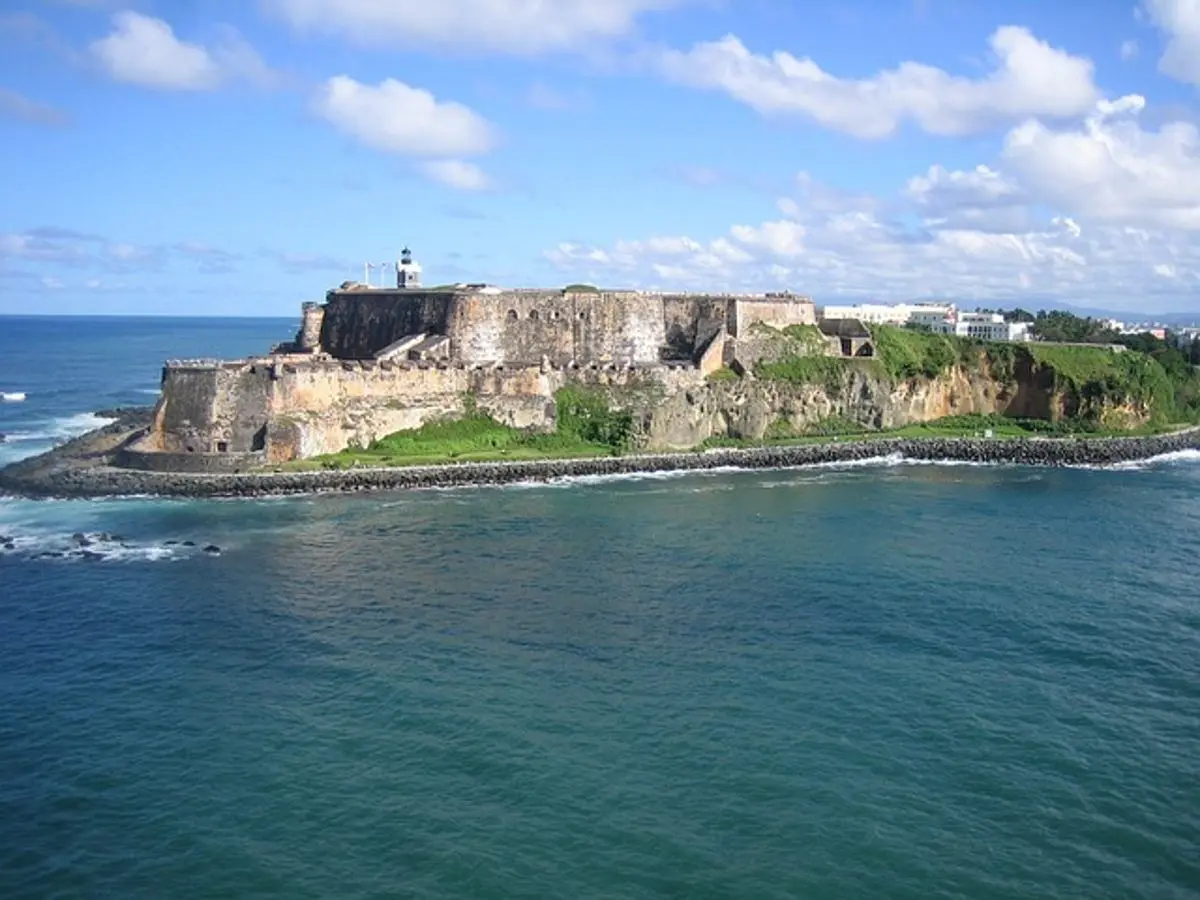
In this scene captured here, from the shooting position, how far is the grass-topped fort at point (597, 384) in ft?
147

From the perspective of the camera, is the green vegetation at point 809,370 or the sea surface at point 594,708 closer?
the sea surface at point 594,708

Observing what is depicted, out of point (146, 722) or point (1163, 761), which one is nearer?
point (1163, 761)

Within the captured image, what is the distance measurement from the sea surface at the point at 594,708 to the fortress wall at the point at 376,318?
2067 centimetres

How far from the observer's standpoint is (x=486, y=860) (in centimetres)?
1642

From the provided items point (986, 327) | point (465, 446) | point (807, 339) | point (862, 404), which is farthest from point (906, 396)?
point (986, 327)

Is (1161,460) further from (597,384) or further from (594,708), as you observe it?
(594,708)

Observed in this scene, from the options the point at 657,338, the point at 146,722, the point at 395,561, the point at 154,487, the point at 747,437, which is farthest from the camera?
the point at 657,338

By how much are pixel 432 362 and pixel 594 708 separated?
32869mm

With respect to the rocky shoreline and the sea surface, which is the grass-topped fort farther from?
the sea surface

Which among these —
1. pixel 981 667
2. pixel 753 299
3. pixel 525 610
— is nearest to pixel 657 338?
pixel 753 299

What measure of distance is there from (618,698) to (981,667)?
312 inches

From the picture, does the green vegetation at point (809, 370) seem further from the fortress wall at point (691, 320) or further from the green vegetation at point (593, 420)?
the green vegetation at point (593, 420)

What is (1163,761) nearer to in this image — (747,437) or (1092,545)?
(1092,545)

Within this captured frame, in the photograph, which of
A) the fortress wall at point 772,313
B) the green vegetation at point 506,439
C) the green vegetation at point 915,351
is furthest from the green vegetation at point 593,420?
the green vegetation at point 915,351
